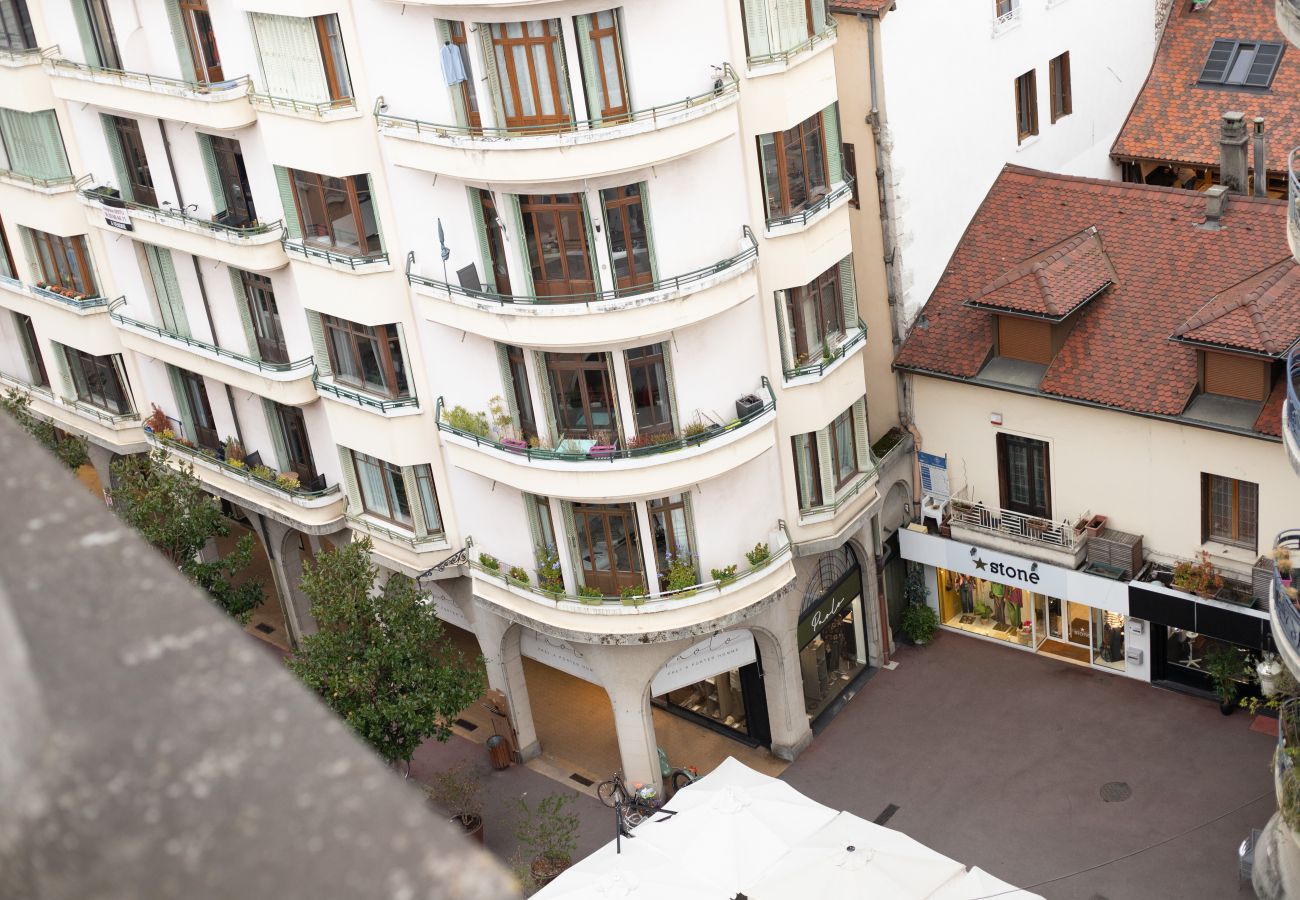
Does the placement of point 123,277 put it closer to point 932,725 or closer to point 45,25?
point 45,25

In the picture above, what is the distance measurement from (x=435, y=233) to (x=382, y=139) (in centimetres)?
231

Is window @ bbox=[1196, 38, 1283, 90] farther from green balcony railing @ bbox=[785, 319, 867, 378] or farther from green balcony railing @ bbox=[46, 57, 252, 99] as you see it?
green balcony railing @ bbox=[46, 57, 252, 99]

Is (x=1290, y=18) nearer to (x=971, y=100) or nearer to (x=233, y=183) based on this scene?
(x=971, y=100)

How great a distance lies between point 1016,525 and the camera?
4259 cm

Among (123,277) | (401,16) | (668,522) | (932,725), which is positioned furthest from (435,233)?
(932,725)

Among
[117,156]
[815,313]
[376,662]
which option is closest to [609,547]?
[376,662]

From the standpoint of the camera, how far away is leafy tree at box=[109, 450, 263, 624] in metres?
41.1

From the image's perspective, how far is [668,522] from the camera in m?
37.1

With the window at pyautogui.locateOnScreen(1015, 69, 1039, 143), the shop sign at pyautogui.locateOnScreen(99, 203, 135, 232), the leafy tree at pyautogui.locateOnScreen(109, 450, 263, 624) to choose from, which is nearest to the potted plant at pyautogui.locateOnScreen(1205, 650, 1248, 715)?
the window at pyautogui.locateOnScreen(1015, 69, 1039, 143)

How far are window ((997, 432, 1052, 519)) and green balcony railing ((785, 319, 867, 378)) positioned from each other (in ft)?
18.8

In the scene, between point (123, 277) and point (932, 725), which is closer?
point (932, 725)

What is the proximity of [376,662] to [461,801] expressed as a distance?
5472mm

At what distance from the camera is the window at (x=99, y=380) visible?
48.5m

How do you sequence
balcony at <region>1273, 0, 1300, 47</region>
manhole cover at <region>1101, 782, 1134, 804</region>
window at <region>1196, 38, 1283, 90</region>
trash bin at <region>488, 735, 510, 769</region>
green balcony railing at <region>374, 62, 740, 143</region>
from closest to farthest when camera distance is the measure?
balcony at <region>1273, 0, 1300, 47</region> < green balcony railing at <region>374, 62, 740, 143</region> < manhole cover at <region>1101, 782, 1134, 804</region> < trash bin at <region>488, 735, 510, 769</region> < window at <region>1196, 38, 1283, 90</region>
